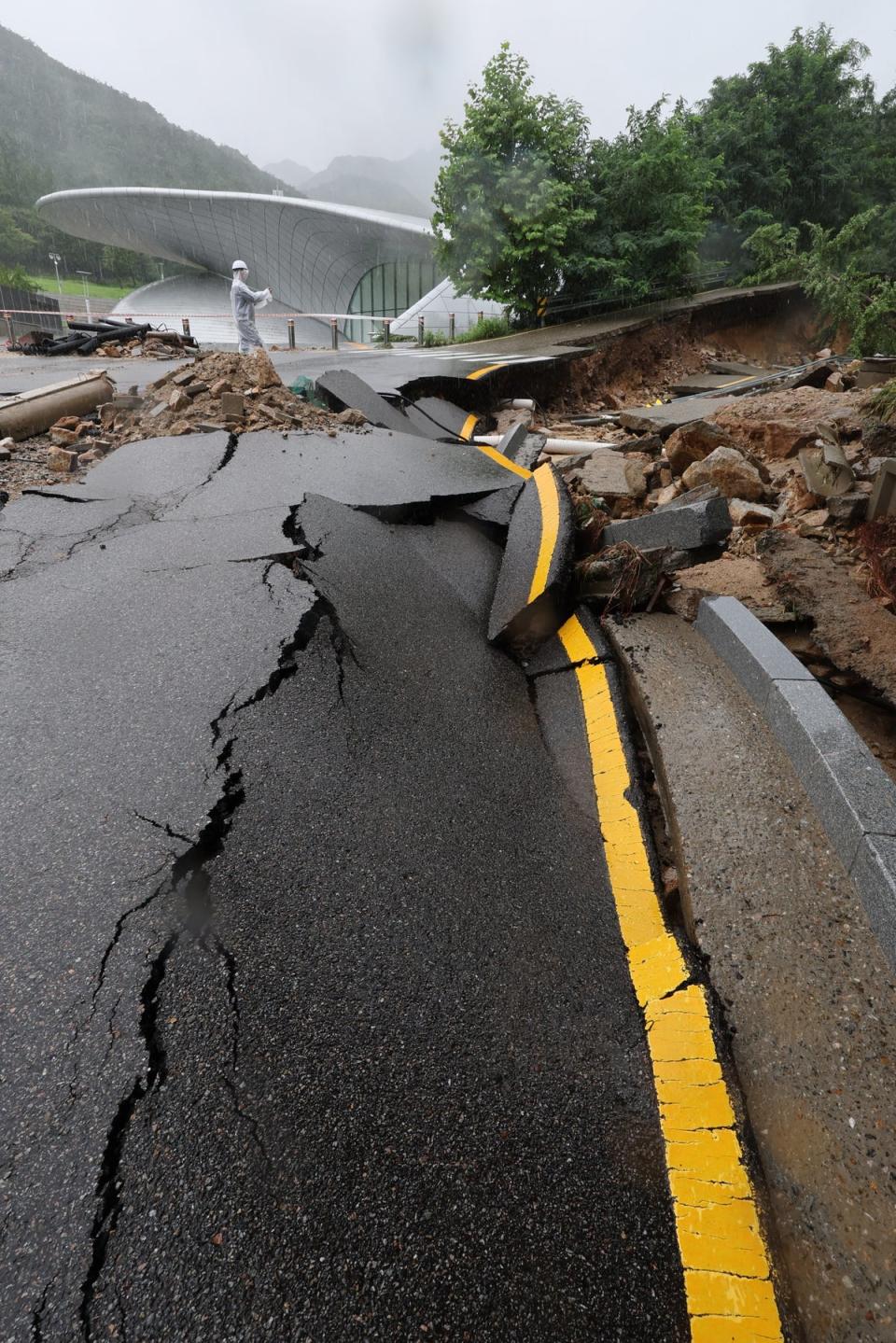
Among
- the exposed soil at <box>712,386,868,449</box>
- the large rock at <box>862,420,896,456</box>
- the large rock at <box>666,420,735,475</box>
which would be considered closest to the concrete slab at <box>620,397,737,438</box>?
the exposed soil at <box>712,386,868,449</box>

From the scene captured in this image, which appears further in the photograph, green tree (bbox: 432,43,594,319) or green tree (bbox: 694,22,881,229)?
green tree (bbox: 694,22,881,229)

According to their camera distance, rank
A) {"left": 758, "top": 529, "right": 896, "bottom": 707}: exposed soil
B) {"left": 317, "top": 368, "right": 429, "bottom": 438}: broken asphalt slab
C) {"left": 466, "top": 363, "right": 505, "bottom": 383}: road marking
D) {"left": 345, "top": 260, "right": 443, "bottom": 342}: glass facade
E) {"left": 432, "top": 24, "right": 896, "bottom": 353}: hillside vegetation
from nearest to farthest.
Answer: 1. {"left": 758, "top": 529, "right": 896, "bottom": 707}: exposed soil
2. {"left": 317, "top": 368, "right": 429, "bottom": 438}: broken asphalt slab
3. {"left": 466, "top": 363, "right": 505, "bottom": 383}: road marking
4. {"left": 432, "top": 24, "right": 896, "bottom": 353}: hillside vegetation
5. {"left": 345, "top": 260, "right": 443, "bottom": 342}: glass facade

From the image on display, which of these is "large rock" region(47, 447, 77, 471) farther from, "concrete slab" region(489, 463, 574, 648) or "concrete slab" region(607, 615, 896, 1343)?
"concrete slab" region(607, 615, 896, 1343)

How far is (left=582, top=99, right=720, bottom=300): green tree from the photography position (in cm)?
1581

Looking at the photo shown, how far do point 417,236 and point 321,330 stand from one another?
10079 millimetres

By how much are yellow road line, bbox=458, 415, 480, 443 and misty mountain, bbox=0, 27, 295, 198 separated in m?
99.8

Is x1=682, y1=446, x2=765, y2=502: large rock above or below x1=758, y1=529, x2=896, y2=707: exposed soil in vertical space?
above

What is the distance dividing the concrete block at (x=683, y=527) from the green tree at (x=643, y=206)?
15.0m

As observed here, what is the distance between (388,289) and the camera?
39.6 metres

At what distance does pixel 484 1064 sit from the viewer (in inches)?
69.0

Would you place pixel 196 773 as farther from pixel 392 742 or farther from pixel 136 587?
pixel 136 587

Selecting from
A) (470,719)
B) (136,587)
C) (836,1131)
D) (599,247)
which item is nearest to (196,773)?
(470,719)

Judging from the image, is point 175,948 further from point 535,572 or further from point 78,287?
point 78,287

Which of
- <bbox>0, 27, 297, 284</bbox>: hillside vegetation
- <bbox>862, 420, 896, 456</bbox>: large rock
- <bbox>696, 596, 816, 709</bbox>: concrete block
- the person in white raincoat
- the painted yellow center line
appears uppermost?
<bbox>0, 27, 297, 284</bbox>: hillside vegetation
